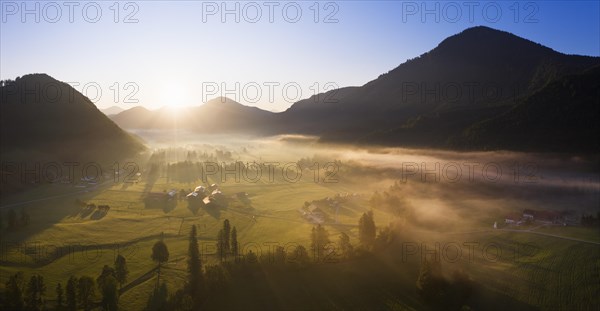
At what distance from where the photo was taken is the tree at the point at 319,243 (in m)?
48.6

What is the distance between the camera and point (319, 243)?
49844mm

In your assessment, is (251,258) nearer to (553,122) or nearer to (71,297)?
(71,297)

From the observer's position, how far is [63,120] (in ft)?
436

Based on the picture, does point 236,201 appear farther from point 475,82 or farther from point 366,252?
point 475,82

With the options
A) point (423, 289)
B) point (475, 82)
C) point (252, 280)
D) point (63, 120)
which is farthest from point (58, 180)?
point (475, 82)

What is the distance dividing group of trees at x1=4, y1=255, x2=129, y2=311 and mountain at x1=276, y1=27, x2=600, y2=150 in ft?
309

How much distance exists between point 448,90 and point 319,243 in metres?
140

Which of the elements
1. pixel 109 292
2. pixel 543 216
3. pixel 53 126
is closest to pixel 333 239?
pixel 109 292

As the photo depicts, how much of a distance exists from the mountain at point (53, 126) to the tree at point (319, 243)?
348 feet

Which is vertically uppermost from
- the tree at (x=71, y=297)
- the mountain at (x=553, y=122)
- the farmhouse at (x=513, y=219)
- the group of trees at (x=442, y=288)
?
the mountain at (x=553, y=122)

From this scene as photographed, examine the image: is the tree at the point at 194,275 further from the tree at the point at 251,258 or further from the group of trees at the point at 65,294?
the group of trees at the point at 65,294

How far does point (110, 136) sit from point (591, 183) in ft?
513

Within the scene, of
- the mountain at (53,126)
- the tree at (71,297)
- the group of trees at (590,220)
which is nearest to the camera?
the tree at (71,297)

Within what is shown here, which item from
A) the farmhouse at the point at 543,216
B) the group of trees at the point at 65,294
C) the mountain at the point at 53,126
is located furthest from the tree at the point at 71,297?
the mountain at the point at 53,126
